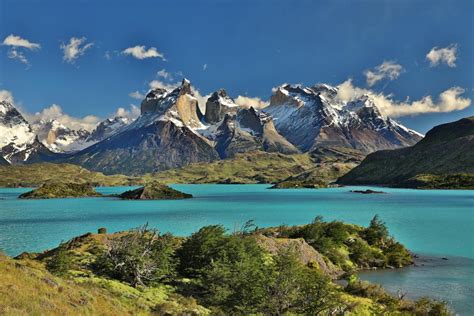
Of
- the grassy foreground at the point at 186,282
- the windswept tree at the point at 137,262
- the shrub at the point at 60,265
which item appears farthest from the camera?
the windswept tree at the point at 137,262

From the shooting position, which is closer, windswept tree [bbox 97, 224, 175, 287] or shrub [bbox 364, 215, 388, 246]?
Result: windswept tree [bbox 97, 224, 175, 287]

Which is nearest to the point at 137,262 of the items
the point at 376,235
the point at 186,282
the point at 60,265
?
the point at 186,282

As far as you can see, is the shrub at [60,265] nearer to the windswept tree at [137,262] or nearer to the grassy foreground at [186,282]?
the grassy foreground at [186,282]

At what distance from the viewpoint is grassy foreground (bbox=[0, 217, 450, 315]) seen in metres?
20.2

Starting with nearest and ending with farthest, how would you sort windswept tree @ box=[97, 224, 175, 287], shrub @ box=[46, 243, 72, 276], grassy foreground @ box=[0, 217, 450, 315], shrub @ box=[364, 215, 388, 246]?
1. grassy foreground @ box=[0, 217, 450, 315]
2. shrub @ box=[46, 243, 72, 276]
3. windswept tree @ box=[97, 224, 175, 287]
4. shrub @ box=[364, 215, 388, 246]

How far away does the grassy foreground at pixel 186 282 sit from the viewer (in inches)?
797

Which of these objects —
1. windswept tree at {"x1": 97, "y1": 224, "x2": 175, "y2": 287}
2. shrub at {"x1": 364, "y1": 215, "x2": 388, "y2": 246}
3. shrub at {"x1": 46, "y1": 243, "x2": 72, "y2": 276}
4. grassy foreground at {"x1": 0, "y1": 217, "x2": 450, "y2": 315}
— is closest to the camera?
grassy foreground at {"x1": 0, "y1": 217, "x2": 450, "y2": 315}

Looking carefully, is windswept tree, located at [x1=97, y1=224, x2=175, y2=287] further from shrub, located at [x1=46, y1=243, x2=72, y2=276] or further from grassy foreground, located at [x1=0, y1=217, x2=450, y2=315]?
shrub, located at [x1=46, y1=243, x2=72, y2=276]

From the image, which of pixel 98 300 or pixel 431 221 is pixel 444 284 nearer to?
pixel 98 300

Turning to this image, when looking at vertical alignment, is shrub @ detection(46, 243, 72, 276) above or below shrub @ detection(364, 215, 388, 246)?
above

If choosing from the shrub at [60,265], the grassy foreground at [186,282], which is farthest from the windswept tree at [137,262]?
the shrub at [60,265]

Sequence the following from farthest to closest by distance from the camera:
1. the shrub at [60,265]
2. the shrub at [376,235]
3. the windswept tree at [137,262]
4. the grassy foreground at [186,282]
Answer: the shrub at [376,235]
the windswept tree at [137,262]
the shrub at [60,265]
the grassy foreground at [186,282]

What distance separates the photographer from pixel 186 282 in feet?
108

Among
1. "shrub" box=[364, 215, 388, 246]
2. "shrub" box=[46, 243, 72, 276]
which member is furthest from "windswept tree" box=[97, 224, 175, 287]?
"shrub" box=[364, 215, 388, 246]
